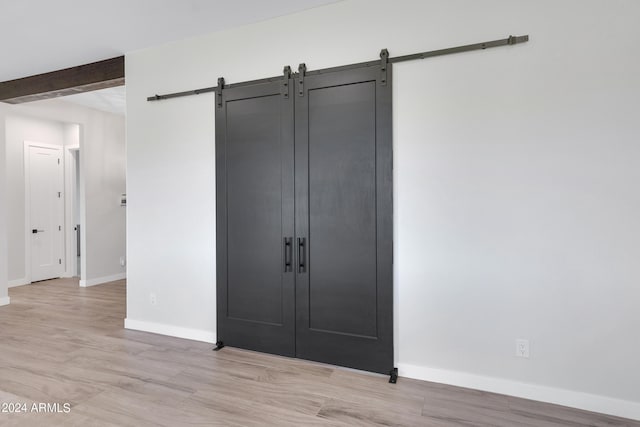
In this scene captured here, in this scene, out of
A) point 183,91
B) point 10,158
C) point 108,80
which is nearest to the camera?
point 183,91

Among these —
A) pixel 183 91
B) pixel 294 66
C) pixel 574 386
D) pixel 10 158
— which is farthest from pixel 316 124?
pixel 10 158

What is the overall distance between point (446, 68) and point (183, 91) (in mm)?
2464

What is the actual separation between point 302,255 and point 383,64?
164 cm

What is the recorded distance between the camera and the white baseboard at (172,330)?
3502 millimetres

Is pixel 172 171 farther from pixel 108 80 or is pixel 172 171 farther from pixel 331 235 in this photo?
pixel 331 235

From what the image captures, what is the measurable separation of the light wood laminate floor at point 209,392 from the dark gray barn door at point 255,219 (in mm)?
284

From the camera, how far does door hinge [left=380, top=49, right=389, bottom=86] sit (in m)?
2.78

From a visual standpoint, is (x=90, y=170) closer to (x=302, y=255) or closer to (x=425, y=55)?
(x=302, y=255)

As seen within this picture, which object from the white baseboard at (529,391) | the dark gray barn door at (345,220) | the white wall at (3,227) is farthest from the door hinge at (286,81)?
the white wall at (3,227)

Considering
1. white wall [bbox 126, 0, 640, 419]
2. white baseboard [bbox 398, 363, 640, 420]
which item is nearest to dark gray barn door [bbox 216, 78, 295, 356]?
white wall [bbox 126, 0, 640, 419]

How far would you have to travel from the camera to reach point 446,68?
2.64 m

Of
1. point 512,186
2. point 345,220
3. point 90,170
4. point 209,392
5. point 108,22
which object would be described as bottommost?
point 209,392

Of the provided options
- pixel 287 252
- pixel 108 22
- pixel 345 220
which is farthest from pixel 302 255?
pixel 108 22

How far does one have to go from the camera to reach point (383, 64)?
2779 mm
